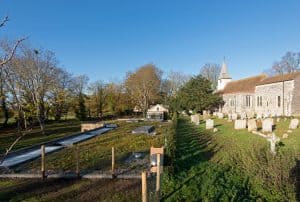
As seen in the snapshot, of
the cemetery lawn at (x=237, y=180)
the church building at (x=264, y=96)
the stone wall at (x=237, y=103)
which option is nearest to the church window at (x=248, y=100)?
the church building at (x=264, y=96)

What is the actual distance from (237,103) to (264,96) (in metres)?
7.35

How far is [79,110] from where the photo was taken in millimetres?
57531

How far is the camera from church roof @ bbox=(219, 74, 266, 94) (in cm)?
5241

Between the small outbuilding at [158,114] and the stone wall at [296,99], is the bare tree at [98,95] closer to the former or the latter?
the small outbuilding at [158,114]

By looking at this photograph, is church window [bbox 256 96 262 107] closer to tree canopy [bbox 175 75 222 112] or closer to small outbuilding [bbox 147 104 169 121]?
tree canopy [bbox 175 75 222 112]

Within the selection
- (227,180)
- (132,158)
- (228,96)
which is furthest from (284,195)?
(228,96)

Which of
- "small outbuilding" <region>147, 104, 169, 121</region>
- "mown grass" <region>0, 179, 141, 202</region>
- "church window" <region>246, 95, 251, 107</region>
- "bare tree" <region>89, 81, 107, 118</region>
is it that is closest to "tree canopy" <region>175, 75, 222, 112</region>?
"church window" <region>246, 95, 251, 107</region>

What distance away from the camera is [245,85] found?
55.4 m

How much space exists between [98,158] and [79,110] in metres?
44.6

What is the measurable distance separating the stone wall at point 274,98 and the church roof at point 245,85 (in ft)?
9.29

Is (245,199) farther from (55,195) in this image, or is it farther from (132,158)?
(132,158)

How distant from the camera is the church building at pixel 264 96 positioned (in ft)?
132

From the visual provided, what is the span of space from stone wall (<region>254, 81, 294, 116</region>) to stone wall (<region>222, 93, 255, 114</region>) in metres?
1.78

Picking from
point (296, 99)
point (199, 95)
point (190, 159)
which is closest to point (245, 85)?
point (199, 95)
